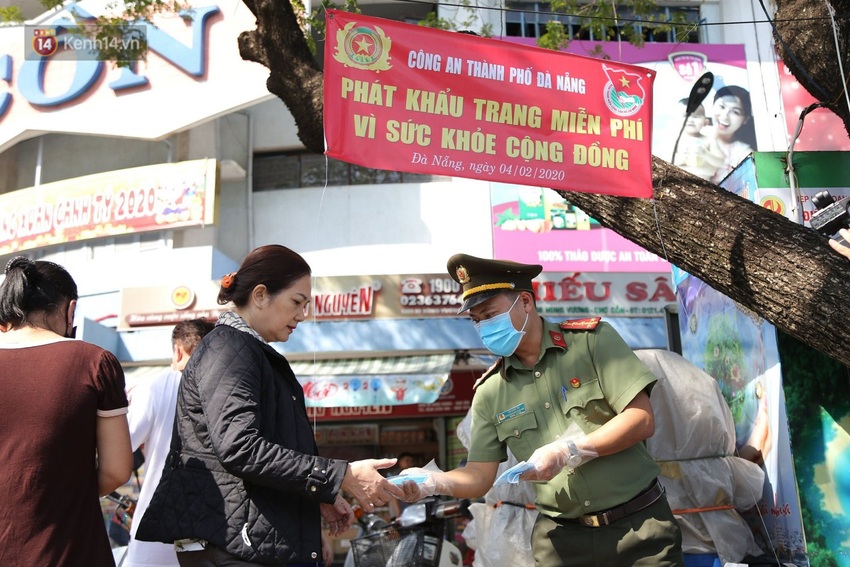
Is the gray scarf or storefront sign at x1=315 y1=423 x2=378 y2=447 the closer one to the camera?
the gray scarf

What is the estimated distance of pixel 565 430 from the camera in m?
3.08

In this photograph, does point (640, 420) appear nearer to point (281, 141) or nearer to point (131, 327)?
point (131, 327)

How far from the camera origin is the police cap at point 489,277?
10.8 ft

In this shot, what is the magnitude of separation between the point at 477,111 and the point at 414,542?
299cm

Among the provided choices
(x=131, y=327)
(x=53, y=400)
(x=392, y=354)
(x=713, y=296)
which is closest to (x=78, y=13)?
(x=131, y=327)

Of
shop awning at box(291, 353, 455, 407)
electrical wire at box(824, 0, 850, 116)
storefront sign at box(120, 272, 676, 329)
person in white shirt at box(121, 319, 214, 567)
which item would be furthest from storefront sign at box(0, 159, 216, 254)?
electrical wire at box(824, 0, 850, 116)

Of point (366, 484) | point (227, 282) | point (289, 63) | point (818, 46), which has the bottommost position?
point (366, 484)

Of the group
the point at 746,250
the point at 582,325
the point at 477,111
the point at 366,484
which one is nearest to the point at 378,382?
the point at 477,111

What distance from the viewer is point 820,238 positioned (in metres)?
3.97

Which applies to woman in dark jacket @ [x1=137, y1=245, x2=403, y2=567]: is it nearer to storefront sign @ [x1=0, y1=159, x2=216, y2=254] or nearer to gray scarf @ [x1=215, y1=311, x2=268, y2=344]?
gray scarf @ [x1=215, y1=311, x2=268, y2=344]

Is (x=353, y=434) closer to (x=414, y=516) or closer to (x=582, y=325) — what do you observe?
(x=414, y=516)

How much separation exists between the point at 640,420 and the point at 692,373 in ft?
7.04

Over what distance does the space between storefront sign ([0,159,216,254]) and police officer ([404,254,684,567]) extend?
10353 millimetres

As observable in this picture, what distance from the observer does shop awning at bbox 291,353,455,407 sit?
9.97 meters
